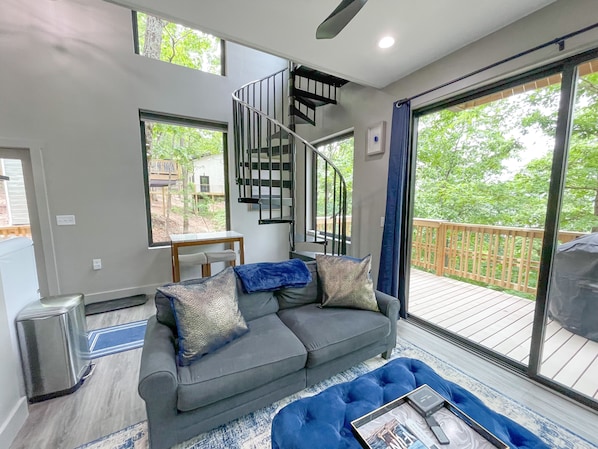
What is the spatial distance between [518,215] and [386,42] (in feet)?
7.21

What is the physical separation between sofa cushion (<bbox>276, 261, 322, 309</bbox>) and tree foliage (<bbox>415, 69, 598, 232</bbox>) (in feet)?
5.04

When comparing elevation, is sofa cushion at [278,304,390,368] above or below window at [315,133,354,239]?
below

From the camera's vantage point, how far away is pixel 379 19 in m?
1.78

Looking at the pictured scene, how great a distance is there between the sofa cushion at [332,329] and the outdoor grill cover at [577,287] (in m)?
1.29

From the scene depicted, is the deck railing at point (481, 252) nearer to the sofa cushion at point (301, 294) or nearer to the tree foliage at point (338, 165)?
the tree foliage at point (338, 165)

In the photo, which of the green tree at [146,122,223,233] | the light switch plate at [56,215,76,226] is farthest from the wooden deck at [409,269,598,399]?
the light switch plate at [56,215,76,226]

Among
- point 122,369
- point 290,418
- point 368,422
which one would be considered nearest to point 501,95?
point 368,422

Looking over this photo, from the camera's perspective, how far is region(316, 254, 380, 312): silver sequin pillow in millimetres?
2039

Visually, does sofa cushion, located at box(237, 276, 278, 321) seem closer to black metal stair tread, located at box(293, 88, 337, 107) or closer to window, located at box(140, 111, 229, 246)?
window, located at box(140, 111, 229, 246)

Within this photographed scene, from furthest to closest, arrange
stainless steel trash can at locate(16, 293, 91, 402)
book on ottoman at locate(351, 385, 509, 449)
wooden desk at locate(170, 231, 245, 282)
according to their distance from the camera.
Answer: wooden desk at locate(170, 231, 245, 282) → stainless steel trash can at locate(16, 293, 91, 402) → book on ottoman at locate(351, 385, 509, 449)

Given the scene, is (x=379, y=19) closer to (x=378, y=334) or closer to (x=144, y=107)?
(x=378, y=334)

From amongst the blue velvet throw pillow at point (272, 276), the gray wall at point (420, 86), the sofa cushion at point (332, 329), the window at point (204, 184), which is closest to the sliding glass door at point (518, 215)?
the gray wall at point (420, 86)

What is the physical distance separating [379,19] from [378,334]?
2.35 meters

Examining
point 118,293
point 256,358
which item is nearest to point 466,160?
point 256,358
